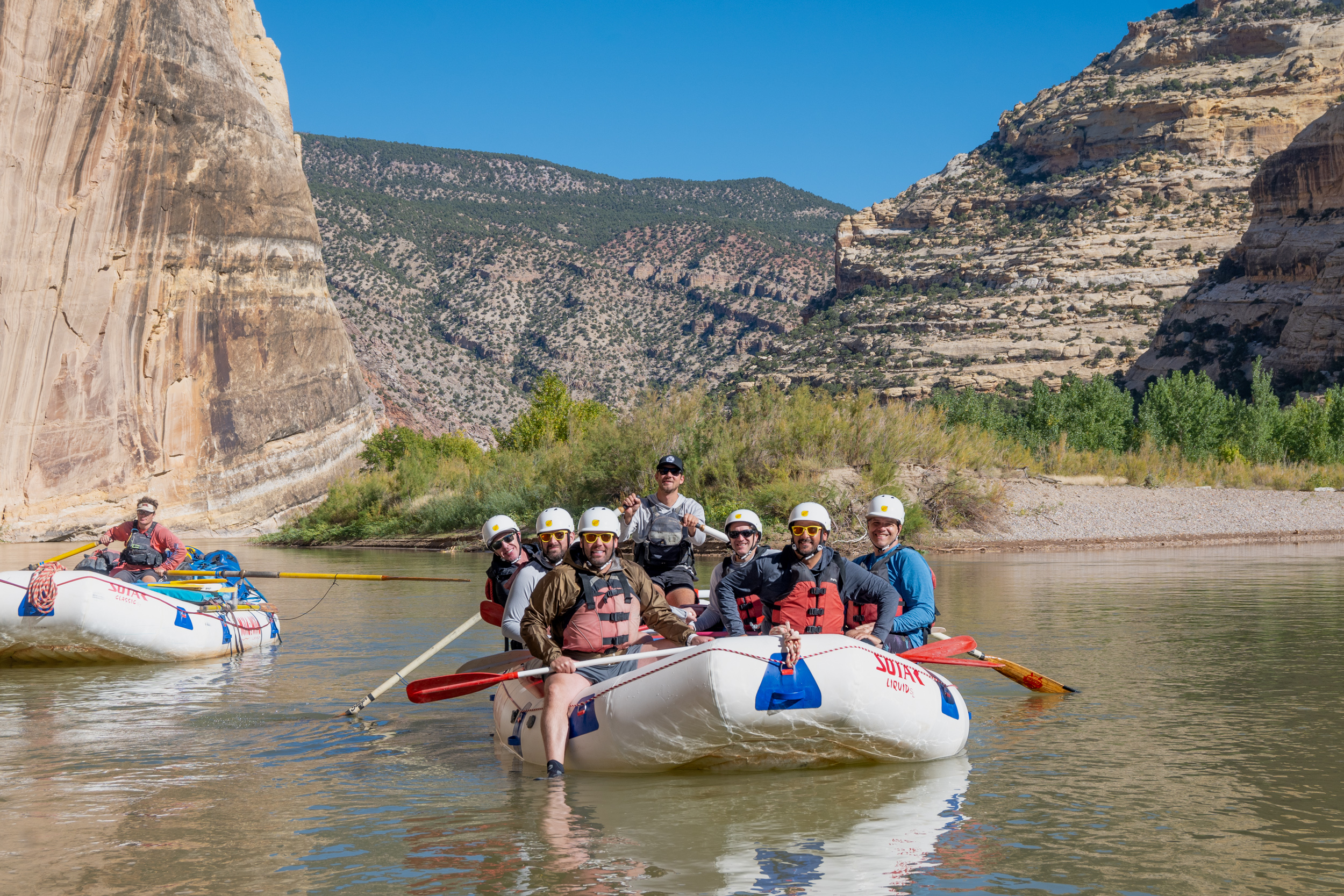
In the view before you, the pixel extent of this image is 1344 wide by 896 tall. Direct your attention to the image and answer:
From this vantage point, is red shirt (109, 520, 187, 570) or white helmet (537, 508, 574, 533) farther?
red shirt (109, 520, 187, 570)

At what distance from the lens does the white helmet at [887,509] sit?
9.16 m

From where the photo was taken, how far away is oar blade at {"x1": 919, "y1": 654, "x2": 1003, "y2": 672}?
9156 mm

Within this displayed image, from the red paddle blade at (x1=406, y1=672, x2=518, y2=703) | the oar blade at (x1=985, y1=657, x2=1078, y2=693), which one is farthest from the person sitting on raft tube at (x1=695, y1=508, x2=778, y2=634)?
the oar blade at (x1=985, y1=657, x2=1078, y2=693)

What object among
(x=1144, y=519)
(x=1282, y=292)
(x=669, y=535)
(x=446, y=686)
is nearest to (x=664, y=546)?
(x=669, y=535)

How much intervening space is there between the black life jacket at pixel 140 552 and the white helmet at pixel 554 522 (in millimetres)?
8287

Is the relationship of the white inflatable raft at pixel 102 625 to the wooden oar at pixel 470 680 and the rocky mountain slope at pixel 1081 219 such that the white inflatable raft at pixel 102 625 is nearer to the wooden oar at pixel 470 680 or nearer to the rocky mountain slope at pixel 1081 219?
the wooden oar at pixel 470 680

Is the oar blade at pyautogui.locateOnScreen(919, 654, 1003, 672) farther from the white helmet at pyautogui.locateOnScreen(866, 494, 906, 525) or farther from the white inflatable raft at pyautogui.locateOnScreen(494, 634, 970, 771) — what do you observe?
the white helmet at pyautogui.locateOnScreen(866, 494, 906, 525)

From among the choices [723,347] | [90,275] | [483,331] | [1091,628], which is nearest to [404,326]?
[483,331]

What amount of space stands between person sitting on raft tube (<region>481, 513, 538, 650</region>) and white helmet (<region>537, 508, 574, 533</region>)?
1.08 metres

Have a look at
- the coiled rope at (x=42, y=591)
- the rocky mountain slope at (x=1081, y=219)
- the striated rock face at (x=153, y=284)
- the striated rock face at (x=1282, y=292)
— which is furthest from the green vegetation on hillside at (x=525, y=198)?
the coiled rope at (x=42, y=591)

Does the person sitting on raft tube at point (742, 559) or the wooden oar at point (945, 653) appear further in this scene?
the wooden oar at point (945, 653)

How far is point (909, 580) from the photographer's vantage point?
30.5ft

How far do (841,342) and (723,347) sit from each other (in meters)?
29.1

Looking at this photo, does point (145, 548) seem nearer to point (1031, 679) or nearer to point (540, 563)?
point (540, 563)
